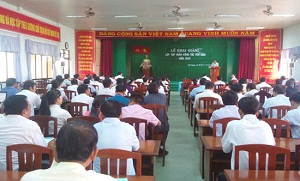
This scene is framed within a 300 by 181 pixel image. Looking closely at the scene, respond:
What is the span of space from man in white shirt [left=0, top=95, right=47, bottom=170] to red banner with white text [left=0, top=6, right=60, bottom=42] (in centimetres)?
555

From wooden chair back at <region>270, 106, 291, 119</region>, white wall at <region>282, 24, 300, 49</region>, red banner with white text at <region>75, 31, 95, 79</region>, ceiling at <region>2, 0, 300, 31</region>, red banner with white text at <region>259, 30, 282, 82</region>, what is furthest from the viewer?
red banner with white text at <region>75, 31, 95, 79</region>

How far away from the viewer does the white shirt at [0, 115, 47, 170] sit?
2.41 m

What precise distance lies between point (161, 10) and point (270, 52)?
665cm

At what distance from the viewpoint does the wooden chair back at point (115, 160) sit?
1.90 meters

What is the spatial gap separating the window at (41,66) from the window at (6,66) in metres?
1.44

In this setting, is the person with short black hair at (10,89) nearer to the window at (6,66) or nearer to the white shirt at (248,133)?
the window at (6,66)

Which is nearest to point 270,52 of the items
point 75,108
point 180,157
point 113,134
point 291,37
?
point 291,37

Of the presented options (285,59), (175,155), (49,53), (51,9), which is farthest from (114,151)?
(285,59)

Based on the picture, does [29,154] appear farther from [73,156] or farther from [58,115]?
[58,115]

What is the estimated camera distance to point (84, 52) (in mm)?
13633

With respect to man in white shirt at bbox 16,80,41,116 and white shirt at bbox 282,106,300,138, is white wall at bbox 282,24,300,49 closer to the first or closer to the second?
white shirt at bbox 282,106,300,138

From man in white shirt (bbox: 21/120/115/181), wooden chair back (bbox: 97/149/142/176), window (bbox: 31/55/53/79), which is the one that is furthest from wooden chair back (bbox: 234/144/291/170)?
window (bbox: 31/55/53/79)

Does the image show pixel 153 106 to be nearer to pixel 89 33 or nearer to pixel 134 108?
pixel 134 108

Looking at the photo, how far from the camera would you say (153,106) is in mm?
4312
